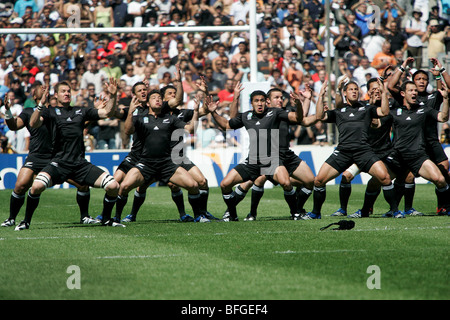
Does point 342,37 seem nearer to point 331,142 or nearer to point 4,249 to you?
point 331,142

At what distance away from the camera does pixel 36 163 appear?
11.3m

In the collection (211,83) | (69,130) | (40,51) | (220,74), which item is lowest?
(69,130)

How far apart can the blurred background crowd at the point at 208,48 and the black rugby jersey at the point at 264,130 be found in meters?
7.44

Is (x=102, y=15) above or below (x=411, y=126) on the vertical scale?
above

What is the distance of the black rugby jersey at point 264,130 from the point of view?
38.8 ft

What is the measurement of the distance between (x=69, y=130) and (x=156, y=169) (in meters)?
1.45

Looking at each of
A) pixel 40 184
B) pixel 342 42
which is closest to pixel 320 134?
pixel 342 42

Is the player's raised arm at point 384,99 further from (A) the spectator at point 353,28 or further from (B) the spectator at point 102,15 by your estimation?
(B) the spectator at point 102,15

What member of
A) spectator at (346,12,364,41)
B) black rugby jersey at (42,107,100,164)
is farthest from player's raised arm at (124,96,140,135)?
spectator at (346,12,364,41)

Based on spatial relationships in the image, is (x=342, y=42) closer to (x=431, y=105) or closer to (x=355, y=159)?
(x=431, y=105)

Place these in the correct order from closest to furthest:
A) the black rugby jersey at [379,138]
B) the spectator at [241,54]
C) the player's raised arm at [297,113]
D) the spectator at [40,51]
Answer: the player's raised arm at [297,113]
the black rugby jersey at [379,138]
the spectator at [241,54]
the spectator at [40,51]

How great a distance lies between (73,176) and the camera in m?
11.0

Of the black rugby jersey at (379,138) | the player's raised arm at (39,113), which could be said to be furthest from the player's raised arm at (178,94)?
the black rugby jersey at (379,138)

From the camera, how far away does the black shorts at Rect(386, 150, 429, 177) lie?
1197cm
